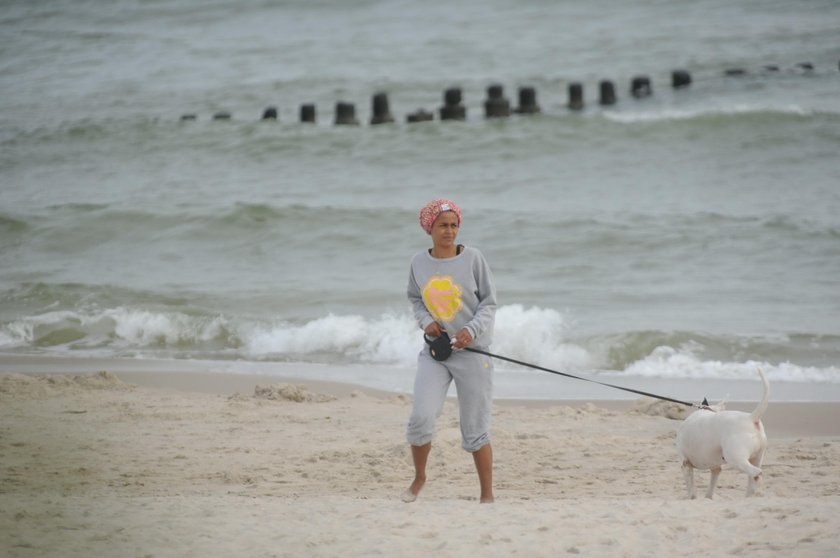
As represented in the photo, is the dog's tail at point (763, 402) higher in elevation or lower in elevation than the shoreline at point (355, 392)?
higher

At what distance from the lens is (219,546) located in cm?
418

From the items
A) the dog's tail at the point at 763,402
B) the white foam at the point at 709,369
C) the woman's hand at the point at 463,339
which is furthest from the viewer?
the white foam at the point at 709,369

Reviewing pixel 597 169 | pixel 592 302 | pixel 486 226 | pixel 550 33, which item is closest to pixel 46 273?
A: pixel 486 226

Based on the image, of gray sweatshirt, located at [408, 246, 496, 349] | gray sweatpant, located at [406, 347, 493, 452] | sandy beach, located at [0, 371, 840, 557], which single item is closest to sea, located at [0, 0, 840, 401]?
sandy beach, located at [0, 371, 840, 557]

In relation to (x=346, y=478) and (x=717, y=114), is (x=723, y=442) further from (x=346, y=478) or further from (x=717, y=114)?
(x=717, y=114)

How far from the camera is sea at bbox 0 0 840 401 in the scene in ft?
31.9

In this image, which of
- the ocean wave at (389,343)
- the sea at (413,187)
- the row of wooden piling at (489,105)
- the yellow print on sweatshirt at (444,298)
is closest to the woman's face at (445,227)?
the yellow print on sweatshirt at (444,298)

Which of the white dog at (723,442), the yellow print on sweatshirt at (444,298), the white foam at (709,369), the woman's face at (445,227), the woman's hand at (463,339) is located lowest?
the white foam at (709,369)

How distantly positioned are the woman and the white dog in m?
0.92

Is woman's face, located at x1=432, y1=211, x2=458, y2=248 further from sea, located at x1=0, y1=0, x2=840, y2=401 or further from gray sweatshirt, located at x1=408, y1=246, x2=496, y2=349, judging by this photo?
sea, located at x1=0, y1=0, x2=840, y2=401

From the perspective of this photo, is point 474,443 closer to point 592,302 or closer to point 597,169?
point 592,302

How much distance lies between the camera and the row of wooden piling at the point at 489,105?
Result: 20.0 m

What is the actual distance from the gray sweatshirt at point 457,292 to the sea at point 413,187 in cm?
332

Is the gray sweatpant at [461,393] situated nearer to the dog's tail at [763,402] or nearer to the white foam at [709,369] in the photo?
the dog's tail at [763,402]
